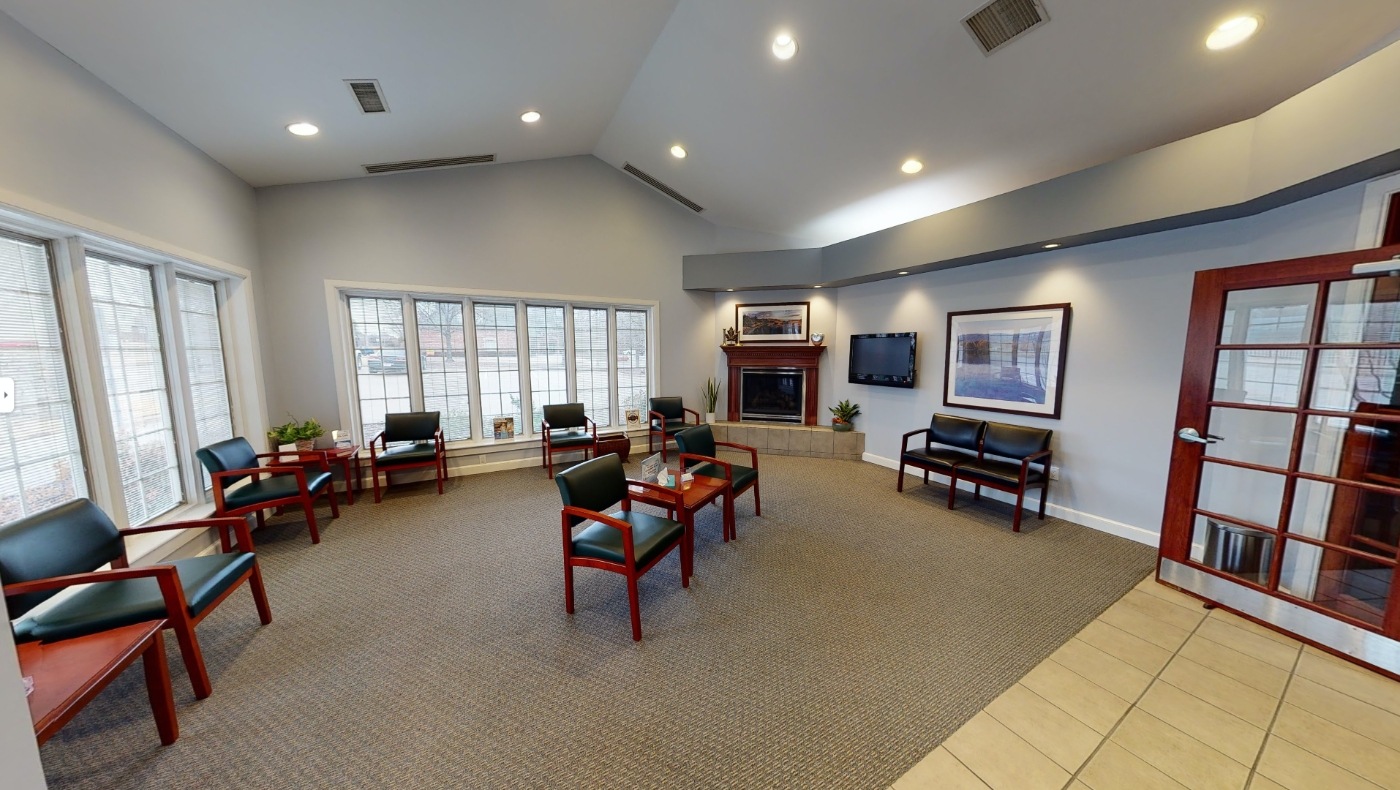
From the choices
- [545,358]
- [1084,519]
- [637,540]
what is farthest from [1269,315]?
[545,358]

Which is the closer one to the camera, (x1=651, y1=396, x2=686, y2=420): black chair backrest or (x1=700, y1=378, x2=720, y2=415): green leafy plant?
(x1=651, y1=396, x2=686, y2=420): black chair backrest

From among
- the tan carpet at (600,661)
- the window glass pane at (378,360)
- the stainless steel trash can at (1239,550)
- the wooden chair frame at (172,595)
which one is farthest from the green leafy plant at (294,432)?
the stainless steel trash can at (1239,550)

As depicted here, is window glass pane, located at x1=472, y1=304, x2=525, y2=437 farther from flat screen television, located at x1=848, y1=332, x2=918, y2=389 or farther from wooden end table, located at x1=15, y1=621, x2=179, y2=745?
flat screen television, located at x1=848, y1=332, x2=918, y2=389

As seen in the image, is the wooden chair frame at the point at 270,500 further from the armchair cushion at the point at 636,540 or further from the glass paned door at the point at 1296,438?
the glass paned door at the point at 1296,438

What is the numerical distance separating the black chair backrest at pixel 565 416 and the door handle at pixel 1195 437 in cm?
484

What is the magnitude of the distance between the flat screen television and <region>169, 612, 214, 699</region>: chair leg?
5338 mm

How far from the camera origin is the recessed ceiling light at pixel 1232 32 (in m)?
2.07

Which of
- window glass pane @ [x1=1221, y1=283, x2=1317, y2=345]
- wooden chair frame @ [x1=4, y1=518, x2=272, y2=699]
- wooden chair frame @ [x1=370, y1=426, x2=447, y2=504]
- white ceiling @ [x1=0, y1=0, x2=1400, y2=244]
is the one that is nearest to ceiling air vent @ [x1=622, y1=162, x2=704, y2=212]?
white ceiling @ [x1=0, y1=0, x2=1400, y2=244]

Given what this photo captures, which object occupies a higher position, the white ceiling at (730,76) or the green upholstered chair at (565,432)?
the white ceiling at (730,76)

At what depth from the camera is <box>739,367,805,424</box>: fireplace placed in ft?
19.3

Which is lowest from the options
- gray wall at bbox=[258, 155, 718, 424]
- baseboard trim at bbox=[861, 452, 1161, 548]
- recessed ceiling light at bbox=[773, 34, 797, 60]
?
baseboard trim at bbox=[861, 452, 1161, 548]

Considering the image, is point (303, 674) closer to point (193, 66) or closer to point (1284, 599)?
point (193, 66)

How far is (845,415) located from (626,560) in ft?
12.9

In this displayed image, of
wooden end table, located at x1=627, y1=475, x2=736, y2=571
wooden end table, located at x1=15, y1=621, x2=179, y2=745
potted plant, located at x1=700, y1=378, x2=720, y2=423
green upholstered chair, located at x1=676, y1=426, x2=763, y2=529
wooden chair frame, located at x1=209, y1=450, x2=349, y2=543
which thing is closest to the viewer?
wooden end table, located at x1=15, y1=621, x2=179, y2=745
